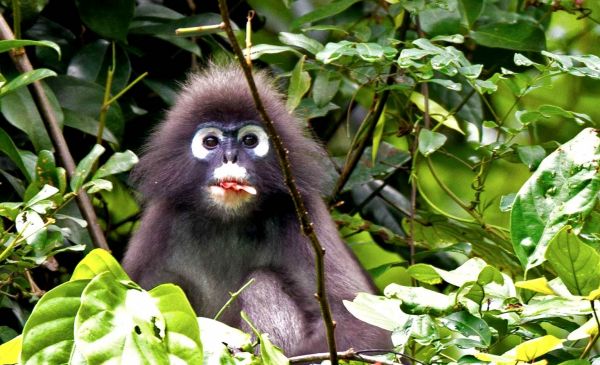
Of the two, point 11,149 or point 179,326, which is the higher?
point 179,326

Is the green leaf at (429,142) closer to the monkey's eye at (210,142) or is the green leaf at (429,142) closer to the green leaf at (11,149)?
the monkey's eye at (210,142)

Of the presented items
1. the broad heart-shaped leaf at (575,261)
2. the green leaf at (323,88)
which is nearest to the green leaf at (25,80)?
the green leaf at (323,88)

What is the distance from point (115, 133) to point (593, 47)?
2.54 meters

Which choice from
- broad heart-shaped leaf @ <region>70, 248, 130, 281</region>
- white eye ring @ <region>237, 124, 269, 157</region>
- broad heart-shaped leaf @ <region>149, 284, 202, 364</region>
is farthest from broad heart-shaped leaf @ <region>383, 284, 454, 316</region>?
white eye ring @ <region>237, 124, 269, 157</region>

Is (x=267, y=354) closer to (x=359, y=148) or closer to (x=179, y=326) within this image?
(x=179, y=326)

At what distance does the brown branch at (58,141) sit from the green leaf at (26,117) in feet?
0.11

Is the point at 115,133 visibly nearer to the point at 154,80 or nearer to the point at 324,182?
the point at 154,80

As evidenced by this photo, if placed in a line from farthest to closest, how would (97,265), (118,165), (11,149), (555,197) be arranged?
(11,149), (118,165), (555,197), (97,265)

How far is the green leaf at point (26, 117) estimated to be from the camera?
13.1 feet

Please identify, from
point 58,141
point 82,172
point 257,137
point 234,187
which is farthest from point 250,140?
point 82,172

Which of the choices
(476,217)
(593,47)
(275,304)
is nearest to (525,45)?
(476,217)

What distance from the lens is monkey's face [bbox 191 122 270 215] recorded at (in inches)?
151

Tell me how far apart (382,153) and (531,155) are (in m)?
1.32

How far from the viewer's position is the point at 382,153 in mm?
4949
